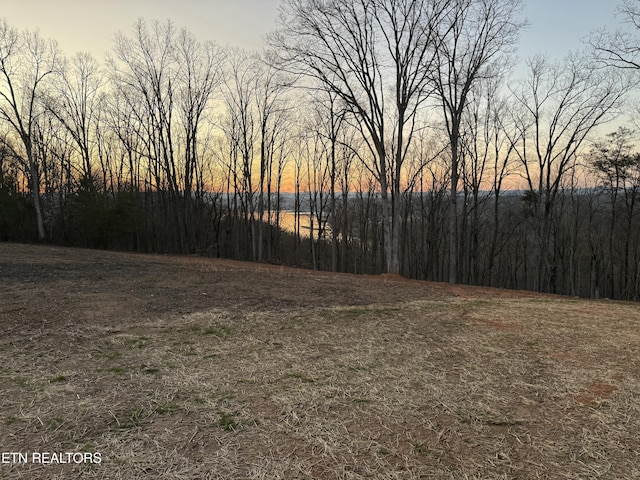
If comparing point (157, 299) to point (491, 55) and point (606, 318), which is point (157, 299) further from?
point (491, 55)

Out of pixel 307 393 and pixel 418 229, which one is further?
pixel 418 229

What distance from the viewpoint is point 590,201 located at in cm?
2561

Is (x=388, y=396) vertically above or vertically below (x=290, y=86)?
below

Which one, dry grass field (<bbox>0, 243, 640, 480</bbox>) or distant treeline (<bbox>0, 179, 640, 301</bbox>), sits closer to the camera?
dry grass field (<bbox>0, 243, 640, 480</bbox>)

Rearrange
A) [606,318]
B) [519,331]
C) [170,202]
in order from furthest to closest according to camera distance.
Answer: [170,202] < [606,318] < [519,331]

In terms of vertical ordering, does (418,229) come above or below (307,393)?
above

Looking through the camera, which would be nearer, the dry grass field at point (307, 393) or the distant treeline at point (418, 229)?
the dry grass field at point (307, 393)

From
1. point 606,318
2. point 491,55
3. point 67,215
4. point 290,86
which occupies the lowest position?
point 606,318

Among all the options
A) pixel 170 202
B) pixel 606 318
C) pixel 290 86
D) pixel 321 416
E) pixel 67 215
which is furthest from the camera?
pixel 170 202

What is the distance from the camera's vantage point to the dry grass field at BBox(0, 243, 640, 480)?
192 cm

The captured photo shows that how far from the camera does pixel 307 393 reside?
9.01 ft

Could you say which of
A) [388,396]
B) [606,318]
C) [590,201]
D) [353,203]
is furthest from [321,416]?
[353,203]

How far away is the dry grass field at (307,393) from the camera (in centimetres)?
192

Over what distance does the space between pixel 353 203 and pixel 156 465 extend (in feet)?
110
